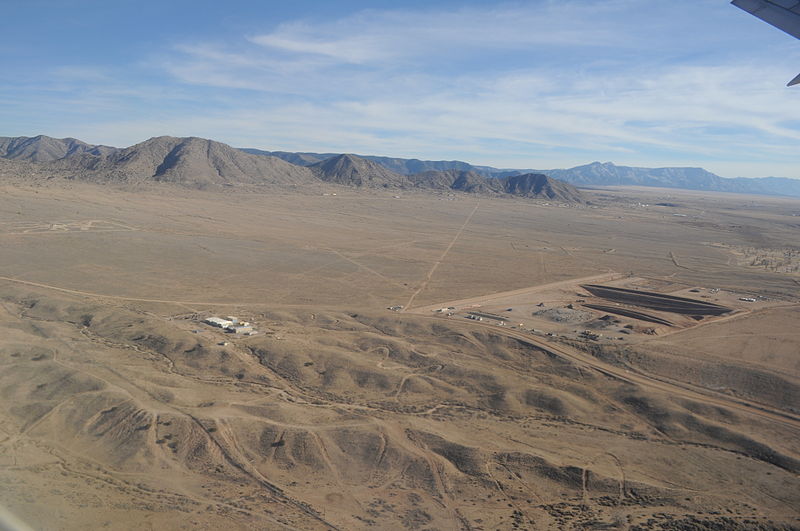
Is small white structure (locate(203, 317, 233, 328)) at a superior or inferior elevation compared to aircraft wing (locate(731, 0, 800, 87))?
inferior

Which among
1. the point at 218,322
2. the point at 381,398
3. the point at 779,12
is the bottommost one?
the point at 381,398

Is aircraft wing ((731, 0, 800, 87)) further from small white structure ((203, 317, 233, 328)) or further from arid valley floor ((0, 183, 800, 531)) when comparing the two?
small white structure ((203, 317, 233, 328))

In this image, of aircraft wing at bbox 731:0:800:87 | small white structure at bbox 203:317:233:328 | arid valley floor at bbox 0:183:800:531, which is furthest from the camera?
small white structure at bbox 203:317:233:328

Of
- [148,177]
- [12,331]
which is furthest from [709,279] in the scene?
[148,177]

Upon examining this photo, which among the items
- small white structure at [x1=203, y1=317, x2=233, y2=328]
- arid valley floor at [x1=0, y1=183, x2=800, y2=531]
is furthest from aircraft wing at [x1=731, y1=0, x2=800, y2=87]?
small white structure at [x1=203, y1=317, x2=233, y2=328]

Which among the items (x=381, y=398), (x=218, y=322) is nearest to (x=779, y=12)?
(x=381, y=398)

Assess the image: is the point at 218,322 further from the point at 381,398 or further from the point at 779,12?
the point at 779,12

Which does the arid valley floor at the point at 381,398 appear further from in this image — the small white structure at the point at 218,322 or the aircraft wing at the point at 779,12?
the aircraft wing at the point at 779,12
